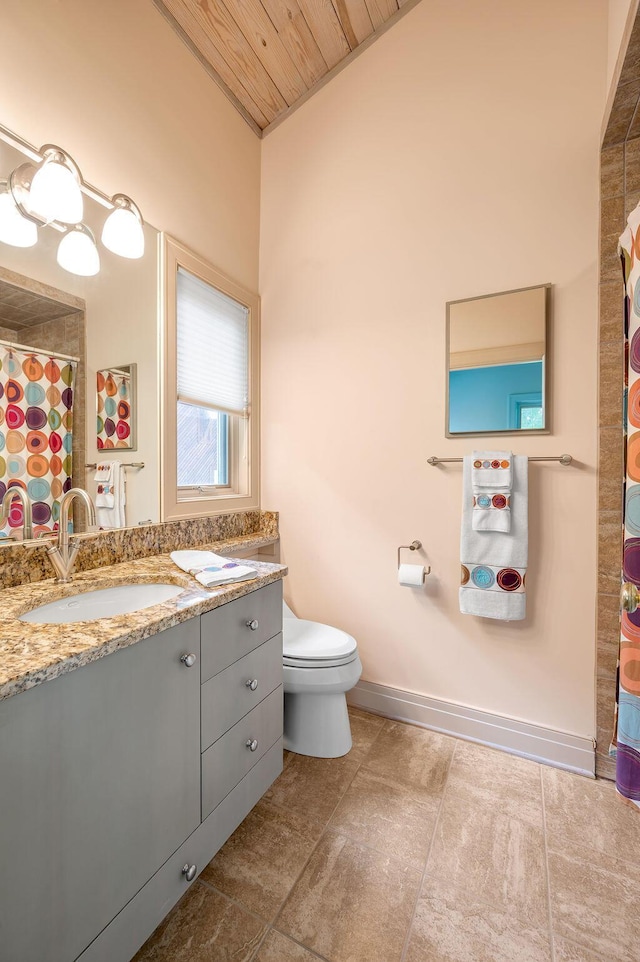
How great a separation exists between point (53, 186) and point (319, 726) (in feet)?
6.86

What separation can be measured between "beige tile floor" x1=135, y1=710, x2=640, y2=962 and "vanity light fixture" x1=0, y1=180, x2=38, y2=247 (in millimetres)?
1922

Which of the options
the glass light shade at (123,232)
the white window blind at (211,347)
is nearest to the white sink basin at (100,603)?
the white window blind at (211,347)

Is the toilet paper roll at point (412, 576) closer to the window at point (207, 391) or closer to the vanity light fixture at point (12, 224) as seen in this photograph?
the window at point (207, 391)

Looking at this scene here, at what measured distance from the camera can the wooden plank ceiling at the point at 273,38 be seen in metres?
1.72

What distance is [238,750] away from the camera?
1.23 meters

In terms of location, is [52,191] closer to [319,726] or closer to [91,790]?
[91,790]

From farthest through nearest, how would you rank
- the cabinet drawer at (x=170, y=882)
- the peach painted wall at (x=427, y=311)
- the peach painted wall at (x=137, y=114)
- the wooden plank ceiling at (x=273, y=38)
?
the wooden plank ceiling at (x=273, y=38), the peach painted wall at (x=427, y=311), the peach painted wall at (x=137, y=114), the cabinet drawer at (x=170, y=882)

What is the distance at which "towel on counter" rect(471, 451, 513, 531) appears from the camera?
5.29 ft

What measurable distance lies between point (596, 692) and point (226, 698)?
1.40 m

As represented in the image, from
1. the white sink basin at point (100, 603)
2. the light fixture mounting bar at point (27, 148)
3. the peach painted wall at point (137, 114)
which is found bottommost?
the white sink basin at point (100, 603)

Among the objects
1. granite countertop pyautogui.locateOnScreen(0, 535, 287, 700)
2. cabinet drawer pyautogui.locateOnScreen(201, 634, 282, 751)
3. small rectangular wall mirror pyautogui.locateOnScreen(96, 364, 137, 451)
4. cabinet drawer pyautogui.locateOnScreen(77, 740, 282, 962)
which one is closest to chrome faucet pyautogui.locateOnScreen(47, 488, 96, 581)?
granite countertop pyautogui.locateOnScreen(0, 535, 287, 700)

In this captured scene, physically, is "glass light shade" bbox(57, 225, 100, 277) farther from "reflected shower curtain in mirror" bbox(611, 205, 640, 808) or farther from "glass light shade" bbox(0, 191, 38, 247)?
"reflected shower curtain in mirror" bbox(611, 205, 640, 808)

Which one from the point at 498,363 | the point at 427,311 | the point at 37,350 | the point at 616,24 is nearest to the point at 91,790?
the point at 37,350

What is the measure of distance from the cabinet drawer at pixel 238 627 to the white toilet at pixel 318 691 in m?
0.29
